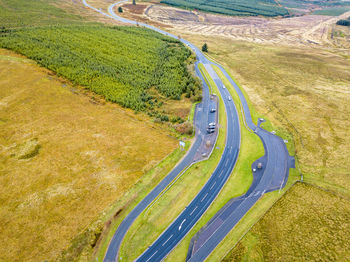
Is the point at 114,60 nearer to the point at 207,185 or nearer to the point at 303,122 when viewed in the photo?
the point at 207,185

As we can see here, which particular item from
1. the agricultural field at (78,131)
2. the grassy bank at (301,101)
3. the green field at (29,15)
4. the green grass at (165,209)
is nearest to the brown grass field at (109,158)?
the agricultural field at (78,131)

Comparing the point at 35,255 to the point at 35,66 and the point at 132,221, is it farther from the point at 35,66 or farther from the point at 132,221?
the point at 35,66

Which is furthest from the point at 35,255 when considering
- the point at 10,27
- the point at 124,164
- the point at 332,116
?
the point at 10,27

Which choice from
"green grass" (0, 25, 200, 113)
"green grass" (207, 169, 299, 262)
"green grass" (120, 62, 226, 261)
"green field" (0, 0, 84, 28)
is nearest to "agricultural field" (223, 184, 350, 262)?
"green grass" (207, 169, 299, 262)

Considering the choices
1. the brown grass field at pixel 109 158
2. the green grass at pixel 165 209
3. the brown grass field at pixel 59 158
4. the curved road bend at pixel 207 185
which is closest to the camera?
the green grass at pixel 165 209

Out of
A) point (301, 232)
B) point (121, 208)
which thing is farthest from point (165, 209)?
point (301, 232)

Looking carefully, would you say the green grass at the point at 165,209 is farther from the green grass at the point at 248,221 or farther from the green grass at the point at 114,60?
the green grass at the point at 114,60
